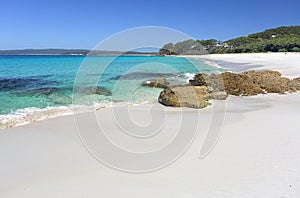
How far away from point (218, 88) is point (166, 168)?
756 cm

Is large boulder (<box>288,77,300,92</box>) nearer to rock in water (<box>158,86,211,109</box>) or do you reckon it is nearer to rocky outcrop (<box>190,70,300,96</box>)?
rocky outcrop (<box>190,70,300,96</box>)

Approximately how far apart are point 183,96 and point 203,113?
1.26 m

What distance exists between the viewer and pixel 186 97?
8.29 meters

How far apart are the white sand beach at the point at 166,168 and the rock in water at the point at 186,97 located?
213cm

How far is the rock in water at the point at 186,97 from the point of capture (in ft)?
26.6

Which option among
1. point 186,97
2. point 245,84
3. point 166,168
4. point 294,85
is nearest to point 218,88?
point 245,84

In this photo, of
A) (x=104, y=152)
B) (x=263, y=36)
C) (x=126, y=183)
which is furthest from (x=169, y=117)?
(x=263, y=36)

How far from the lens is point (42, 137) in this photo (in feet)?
17.5

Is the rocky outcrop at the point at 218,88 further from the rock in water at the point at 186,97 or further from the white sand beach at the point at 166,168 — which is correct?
the white sand beach at the point at 166,168

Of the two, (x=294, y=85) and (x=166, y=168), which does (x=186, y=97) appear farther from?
(x=294, y=85)

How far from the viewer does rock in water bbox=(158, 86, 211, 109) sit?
8.11 meters

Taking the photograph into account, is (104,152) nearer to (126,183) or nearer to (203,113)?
(126,183)

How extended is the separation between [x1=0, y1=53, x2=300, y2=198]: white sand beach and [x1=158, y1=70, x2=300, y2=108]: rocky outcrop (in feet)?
7.72

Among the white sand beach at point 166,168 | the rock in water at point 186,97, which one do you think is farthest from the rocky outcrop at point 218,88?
the white sand beach at point 166,168
